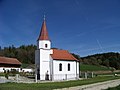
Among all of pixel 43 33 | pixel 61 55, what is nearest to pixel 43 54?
pixel 43 33

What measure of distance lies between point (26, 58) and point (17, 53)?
244 inches

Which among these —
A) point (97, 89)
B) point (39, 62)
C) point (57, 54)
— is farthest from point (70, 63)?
point (97, 89)

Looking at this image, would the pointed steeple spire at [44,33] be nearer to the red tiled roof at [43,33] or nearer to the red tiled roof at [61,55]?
the red tiled roof at [43,33]

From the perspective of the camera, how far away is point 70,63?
52156 mm

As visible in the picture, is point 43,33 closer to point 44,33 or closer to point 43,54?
point 44,33

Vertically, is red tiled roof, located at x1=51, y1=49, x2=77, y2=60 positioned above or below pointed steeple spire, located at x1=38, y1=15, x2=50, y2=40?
below

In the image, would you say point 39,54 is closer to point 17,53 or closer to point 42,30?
point 42,30

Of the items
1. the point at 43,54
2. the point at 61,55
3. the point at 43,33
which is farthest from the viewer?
the point at 61,55

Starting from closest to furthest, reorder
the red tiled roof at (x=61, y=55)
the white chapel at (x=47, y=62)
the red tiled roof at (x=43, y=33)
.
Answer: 1. the white chapel at (x=47, y=62)
2. the red tiled roof at (x=43, y=33)
3. the red tiled roof at (x=61, y=55)

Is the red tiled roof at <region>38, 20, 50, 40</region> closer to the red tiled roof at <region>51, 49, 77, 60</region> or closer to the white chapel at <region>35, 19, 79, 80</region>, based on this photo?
the white chapel at <region>35, 19, 79, 80</region>

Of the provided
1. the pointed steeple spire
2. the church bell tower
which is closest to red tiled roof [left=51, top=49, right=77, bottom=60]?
the church bell tower

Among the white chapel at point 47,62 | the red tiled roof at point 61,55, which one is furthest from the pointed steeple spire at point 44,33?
the red tiled roof at point 61,55

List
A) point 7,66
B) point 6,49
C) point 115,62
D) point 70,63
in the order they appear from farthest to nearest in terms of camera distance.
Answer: point 6,49
point 115,62
point 7,66
point 70,63

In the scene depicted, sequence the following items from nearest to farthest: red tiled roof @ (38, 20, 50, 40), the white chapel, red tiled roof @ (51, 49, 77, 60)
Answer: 1. the white chapel
2. red tiled roof @ (38, 20, 50, 40)
3. red tiled roof @ (51, 49, 77, 60)
